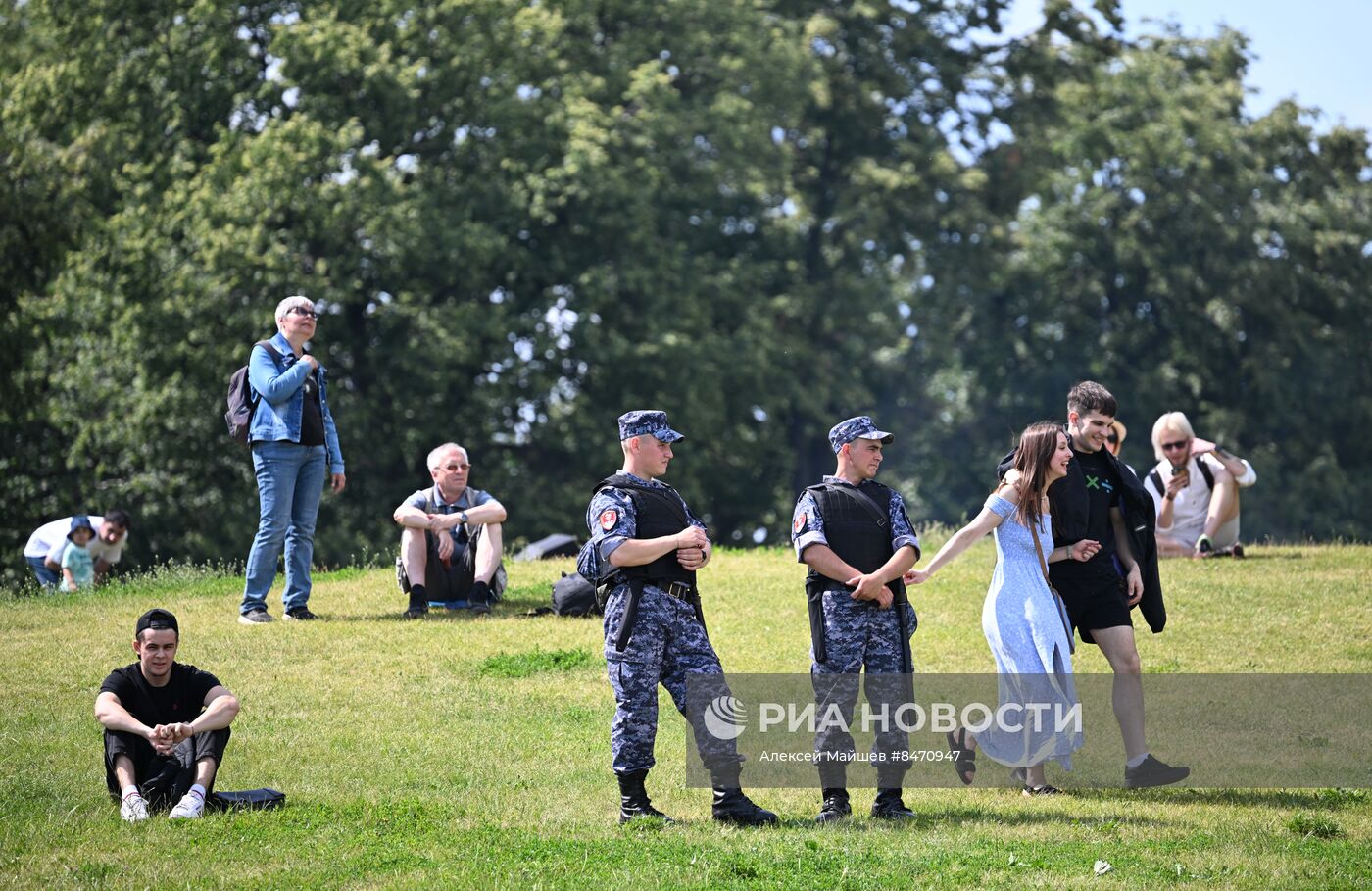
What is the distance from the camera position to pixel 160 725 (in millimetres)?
9938

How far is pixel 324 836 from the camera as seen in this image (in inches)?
364

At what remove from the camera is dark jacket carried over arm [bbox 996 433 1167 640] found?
10625 millimetres

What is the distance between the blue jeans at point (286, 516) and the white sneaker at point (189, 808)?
17.2 feet

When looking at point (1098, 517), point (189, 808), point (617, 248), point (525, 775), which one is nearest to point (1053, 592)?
point (1098, 517)

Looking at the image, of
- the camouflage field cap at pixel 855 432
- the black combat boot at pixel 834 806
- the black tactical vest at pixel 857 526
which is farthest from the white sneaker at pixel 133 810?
the camouflage field cap at pixel 855 432

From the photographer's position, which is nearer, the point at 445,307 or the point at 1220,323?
the point at 445,307

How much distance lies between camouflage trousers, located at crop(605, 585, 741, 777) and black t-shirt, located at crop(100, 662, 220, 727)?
2.55 m

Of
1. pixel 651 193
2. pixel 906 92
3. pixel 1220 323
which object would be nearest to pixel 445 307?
pixel 651 193

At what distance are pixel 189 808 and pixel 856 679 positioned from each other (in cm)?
381

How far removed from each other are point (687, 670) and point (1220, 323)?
3823cm

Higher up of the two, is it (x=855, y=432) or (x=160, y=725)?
(x=855, y=432)

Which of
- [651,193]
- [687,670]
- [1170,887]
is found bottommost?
[1170,887]

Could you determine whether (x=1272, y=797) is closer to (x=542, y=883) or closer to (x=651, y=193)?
(x=542, y=883)

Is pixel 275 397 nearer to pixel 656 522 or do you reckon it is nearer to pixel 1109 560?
pixel 656 522
